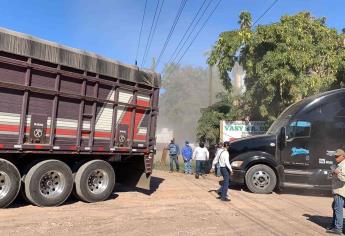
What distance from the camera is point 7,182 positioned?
1024 centimetres

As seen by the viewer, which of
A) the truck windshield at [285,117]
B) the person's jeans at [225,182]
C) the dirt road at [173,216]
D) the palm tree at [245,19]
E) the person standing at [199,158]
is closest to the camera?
the dirt road at [173,216]

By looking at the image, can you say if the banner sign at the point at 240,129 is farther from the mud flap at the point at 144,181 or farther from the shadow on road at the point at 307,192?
the mud flap at the point at 144,181

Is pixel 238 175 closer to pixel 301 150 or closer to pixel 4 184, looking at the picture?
pixel 301 150

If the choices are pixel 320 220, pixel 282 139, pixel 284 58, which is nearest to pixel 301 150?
pixel 282 139

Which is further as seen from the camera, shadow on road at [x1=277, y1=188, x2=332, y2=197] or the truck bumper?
shadow on road at [x1=277, y1=188, x2=332, y2=197]

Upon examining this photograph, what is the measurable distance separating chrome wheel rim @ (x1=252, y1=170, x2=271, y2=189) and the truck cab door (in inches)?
22.5

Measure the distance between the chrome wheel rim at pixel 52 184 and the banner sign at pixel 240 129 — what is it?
12.5 m

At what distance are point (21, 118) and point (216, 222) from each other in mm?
4562

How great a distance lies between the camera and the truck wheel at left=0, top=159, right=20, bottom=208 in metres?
10.2

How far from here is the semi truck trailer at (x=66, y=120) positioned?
33.8 feet

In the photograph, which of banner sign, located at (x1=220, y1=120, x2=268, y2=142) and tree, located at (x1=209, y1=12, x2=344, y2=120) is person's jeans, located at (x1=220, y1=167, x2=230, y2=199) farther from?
banner sign, located at (x1=220, y1=120, x2=268, y2=142)

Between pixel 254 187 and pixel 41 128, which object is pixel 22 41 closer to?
pixel 41 128

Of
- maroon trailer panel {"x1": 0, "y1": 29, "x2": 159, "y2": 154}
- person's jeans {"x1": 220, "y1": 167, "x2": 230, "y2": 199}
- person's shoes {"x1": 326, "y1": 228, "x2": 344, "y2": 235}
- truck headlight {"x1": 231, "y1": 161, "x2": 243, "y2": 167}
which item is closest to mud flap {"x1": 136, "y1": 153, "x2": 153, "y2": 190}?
maroon trailer panel {"x1": 0, "y1": 29, "x2": 159, "y2": 154}

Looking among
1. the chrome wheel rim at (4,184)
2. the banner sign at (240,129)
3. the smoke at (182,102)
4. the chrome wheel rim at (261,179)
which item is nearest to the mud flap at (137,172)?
the chrome wheel rim at (261,179)
